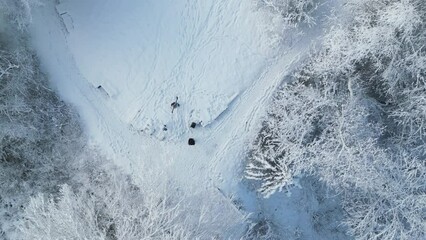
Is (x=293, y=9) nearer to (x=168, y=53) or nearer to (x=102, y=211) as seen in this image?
(x=168, y=53)

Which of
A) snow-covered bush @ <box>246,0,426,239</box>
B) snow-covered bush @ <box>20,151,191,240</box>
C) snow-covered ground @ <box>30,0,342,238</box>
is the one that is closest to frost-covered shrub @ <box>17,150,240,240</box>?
snow-covered bush @ <box>20,151,191,240</box>

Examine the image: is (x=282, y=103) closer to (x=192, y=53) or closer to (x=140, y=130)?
(x=192, y=53)

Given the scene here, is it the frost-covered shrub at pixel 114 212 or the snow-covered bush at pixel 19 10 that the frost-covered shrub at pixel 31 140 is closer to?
the frost-covered shrub at pixel 114 212

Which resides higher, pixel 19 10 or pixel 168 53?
pixel 19 10

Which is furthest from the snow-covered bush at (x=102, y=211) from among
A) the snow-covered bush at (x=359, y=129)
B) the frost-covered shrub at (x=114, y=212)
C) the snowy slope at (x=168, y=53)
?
the snow-covered bush at (x=359, y=129)

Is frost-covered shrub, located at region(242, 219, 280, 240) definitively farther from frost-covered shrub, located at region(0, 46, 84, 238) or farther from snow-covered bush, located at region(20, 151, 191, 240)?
frost-covered shrub, located at region(0, 46, 84, 238)

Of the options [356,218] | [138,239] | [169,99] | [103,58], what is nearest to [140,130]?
[169,99]

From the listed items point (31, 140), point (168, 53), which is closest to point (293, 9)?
point (168, 53)
